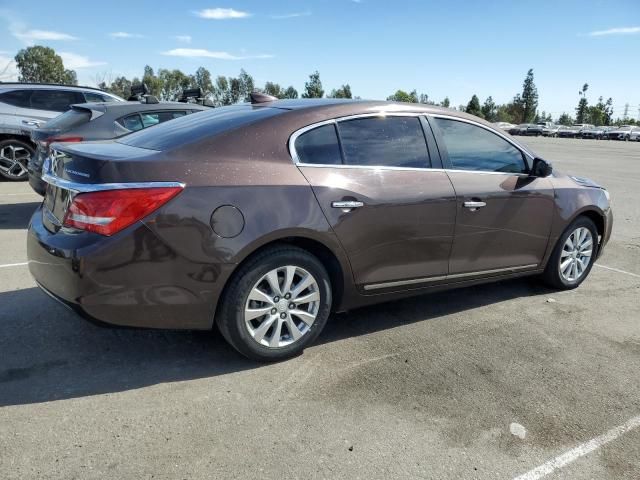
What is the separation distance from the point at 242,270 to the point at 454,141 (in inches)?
79.9

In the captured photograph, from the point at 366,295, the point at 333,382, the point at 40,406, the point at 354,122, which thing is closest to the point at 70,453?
the point at 40,406

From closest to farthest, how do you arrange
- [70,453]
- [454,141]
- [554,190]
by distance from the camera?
[70,453] → [454,141] → [554,190]

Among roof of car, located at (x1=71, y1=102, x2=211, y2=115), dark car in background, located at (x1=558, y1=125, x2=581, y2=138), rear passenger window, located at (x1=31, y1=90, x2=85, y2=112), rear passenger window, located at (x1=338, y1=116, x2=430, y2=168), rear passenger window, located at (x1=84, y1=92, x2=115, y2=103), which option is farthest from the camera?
dark car in background, located at (x1=558, y1=125, x2=581, y2=138)

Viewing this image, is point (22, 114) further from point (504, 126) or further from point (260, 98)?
point (504, 126)

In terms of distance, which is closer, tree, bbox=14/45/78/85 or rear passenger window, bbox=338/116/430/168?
rear passenger window, bbox=338/116/430/168

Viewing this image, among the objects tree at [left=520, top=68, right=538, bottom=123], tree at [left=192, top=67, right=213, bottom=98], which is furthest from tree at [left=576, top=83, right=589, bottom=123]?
tree at [left=192, top=67, right=213, bottom=98]

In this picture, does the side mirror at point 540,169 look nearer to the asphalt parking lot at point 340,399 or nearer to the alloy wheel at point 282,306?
the asphalt parking lot at point 340,399

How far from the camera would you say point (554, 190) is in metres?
4.77

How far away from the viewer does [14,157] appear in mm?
10047

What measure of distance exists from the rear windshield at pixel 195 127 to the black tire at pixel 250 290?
33.1 inches

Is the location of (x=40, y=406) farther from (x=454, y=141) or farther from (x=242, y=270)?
(x=454, y=141)

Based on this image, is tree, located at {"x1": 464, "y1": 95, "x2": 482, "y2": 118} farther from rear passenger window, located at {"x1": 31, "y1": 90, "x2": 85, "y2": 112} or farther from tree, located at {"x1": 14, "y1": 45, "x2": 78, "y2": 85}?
rear passenger window, located at {"x1": 31, "y1": 90, "x2": 85, "y2": 112}

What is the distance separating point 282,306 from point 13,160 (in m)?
8.78

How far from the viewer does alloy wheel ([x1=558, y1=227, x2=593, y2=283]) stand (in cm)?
508
